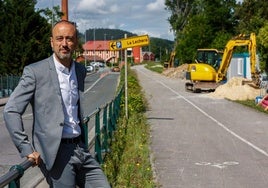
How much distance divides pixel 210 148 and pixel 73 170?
819cm

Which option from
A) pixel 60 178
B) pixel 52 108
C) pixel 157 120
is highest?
pixel 52 108

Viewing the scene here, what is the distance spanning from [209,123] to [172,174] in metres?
8.60

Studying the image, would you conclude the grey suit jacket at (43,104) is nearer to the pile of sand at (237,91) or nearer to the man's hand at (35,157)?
the man's hand at (35,157)

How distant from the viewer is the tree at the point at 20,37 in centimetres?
4006

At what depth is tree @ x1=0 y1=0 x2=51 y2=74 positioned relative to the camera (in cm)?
4006

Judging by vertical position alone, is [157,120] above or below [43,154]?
below

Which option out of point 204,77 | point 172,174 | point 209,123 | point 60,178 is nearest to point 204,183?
point 172,174

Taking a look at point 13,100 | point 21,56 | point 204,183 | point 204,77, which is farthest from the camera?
point 21,56

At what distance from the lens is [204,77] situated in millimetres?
35719

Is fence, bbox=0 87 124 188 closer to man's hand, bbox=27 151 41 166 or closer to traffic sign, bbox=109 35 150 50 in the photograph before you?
Result: man's hand, bbox=27 151 41 166

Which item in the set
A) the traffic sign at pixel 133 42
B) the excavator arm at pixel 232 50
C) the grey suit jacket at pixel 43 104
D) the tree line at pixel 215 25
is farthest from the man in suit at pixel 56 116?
the tree line at pixel 215 25

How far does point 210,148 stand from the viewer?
39.5 feet

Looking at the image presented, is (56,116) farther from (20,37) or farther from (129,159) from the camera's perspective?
(20,37)

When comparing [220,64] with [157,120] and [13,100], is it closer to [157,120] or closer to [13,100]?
[157,120]
